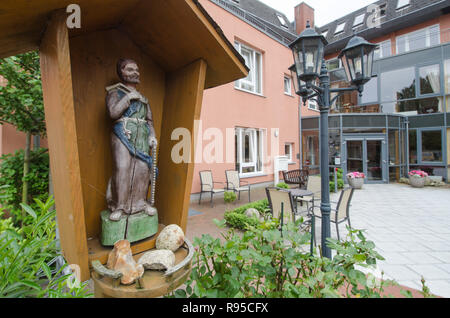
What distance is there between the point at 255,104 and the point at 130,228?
352 inches

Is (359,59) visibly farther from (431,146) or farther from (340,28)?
(340,28)

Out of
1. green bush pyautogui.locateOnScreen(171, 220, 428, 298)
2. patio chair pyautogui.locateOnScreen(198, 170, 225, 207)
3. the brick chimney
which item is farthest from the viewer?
Answer: the brick chimney

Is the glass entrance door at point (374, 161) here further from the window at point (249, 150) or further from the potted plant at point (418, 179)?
the window at point (249, 150)

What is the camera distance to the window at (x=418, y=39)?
13.1m

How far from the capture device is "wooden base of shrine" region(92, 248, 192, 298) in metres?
1.24

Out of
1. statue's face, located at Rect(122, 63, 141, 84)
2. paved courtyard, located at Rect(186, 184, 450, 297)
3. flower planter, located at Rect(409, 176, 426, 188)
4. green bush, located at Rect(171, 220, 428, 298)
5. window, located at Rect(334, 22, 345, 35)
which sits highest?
window, located at Rect(334, 22, 345, 35)

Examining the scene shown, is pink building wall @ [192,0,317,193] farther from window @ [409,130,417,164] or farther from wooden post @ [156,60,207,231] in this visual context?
window @ [409,130,417,164]

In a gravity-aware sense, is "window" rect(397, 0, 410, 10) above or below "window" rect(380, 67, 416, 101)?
above

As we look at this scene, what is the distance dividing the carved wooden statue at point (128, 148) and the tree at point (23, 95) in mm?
2214

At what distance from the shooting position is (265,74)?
33.9 feet

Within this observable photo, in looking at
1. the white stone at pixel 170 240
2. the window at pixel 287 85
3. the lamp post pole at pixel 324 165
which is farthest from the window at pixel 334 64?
the white stone at pixel 170 240

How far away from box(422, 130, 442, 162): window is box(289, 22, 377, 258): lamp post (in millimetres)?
13292

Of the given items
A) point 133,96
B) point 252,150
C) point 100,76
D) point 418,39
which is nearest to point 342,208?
point 133,96

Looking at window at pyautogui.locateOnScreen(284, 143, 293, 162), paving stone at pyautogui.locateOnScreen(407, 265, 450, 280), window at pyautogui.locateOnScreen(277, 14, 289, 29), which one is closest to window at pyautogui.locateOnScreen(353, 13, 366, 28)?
window at pyautogui.locateOnScreen(277, 14, 289, 29)
